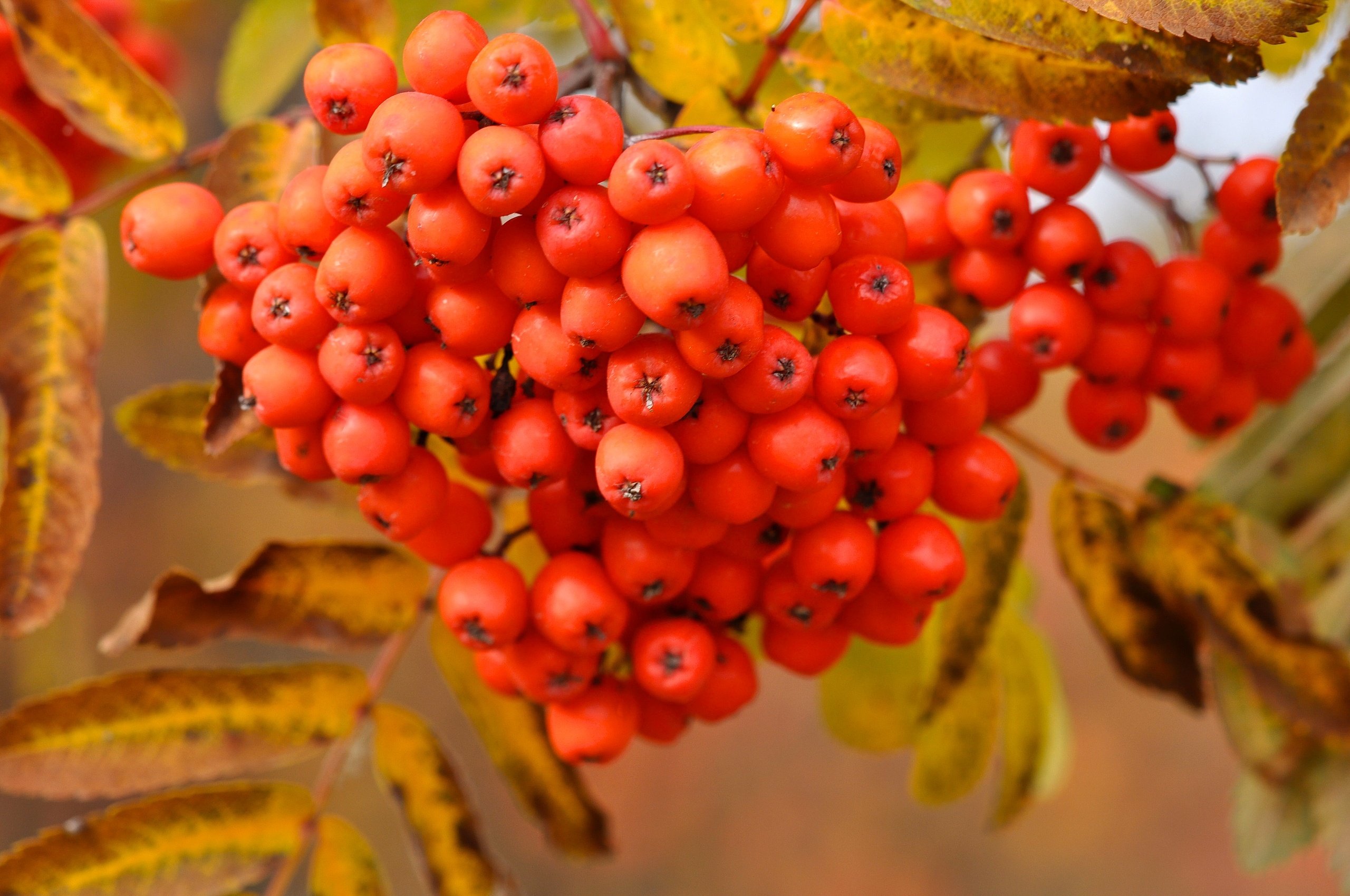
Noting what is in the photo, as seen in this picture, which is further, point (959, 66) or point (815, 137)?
point (959, 66)

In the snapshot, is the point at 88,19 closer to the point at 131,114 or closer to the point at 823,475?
the point at 131,114

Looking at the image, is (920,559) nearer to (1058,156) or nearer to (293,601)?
(1058,156)

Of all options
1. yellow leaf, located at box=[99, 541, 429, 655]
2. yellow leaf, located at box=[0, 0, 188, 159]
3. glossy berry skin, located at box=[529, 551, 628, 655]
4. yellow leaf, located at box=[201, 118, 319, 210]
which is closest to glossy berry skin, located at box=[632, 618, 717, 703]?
glossy berry skin, located at box=[529, 551, 628, 655]

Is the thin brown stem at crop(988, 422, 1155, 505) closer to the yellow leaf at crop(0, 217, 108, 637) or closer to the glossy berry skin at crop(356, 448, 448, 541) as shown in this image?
the glossy berry skin at crop(356, 448, 448, 541)

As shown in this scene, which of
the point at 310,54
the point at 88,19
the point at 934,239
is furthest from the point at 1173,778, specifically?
the point at 88,19

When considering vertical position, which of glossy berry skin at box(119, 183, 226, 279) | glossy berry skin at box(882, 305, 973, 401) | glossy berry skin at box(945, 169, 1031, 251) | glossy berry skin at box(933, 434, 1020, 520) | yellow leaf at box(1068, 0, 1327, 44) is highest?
yellow leaf at box(1068, 0, 1327, 44)

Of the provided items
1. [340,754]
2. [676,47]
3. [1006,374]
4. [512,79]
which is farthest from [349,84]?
[340,754]

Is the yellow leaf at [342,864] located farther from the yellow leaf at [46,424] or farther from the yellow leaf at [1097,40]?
the yellow leaf at [1097,40]

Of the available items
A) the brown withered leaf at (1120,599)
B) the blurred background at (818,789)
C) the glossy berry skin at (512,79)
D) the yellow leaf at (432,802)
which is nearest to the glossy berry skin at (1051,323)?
the brown withered leaf at (1120,599)
